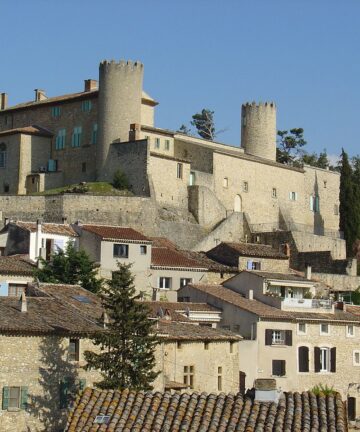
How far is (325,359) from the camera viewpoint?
60.3 metres

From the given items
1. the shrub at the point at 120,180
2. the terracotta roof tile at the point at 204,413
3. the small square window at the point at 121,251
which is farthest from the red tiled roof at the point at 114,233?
the terracotta roof tile at the point at 204,413

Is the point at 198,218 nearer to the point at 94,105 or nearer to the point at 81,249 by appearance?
the point at 94,105

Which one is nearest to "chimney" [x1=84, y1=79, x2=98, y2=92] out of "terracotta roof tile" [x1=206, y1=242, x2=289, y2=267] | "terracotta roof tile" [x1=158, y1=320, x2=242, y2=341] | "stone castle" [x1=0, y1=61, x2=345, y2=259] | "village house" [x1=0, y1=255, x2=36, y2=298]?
"stone castle" [x1=0, y1=61, x2=345, y2=259]

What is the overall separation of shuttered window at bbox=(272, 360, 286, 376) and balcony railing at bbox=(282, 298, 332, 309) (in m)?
4.25

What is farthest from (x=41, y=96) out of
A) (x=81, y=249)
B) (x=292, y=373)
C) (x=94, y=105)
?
(x=292, y=373)

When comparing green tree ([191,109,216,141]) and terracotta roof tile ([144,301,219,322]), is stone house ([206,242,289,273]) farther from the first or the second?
green tree ([191,109,216,141])

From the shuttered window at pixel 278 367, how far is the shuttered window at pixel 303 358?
120cm

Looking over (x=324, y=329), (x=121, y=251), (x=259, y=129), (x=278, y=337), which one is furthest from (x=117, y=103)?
(x=278, y=337)

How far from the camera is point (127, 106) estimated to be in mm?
86000

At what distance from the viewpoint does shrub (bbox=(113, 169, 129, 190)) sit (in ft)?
274

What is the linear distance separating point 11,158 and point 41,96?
11.5 metres

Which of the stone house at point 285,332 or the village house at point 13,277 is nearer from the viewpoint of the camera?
the village house at point 13,277

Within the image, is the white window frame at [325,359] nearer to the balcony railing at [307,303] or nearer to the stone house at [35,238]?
the balcony railing at [307,303]

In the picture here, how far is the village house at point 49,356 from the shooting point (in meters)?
39.5
